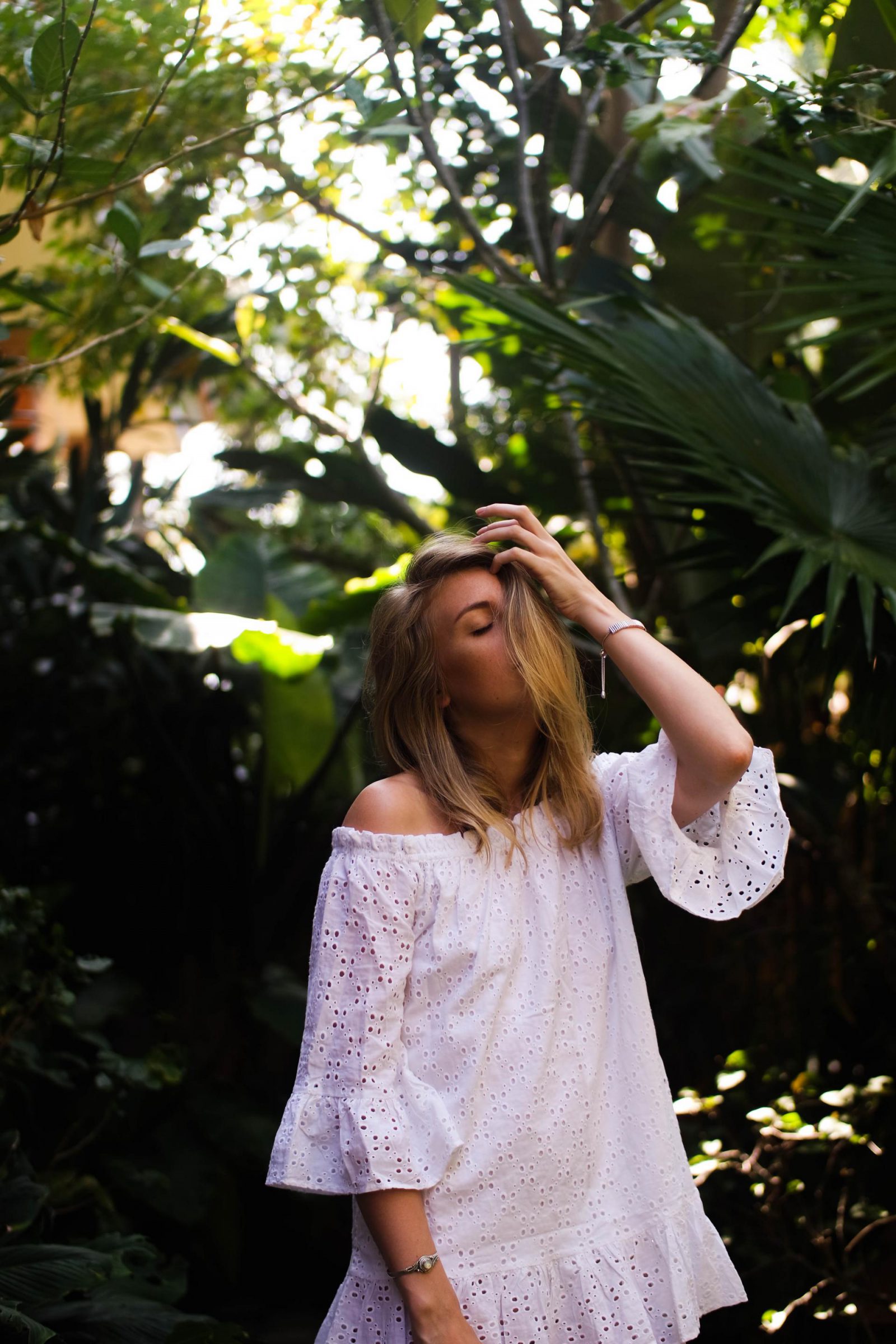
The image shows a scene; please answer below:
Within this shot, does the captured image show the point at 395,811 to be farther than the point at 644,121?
No

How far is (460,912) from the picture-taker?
1.51 metres

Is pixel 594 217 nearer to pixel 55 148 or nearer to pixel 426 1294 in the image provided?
pixel 55 148

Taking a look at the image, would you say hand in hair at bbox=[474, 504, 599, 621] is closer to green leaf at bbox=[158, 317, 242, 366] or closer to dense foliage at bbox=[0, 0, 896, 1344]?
dense foliage at bbox=[0, 0, 896, 1344]

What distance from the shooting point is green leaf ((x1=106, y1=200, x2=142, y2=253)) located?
6.95 feet

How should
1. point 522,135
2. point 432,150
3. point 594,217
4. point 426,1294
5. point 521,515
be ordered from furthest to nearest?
point 594,217, point 522,135, point 432,150, point 521,515, point 426,1294

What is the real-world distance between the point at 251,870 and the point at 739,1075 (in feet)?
6.10

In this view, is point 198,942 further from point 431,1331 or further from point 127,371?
point 431,1331

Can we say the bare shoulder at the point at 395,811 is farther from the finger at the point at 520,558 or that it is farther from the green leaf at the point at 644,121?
the green leaf at the point at 644,121

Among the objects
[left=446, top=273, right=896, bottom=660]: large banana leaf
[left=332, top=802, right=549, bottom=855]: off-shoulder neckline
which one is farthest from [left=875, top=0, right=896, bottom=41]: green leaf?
[left=332, top=802, right=549, bottom=855]: off-shoulder neckline

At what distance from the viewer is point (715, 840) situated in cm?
156

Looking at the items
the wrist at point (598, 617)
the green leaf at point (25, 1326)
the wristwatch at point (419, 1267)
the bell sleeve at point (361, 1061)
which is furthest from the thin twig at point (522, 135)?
the green leaf at point (25, 1326)

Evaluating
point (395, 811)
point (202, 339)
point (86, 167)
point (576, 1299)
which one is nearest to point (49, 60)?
point (86, 167)

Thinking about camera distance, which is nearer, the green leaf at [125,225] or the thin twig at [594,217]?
the green leaf at [125,225]

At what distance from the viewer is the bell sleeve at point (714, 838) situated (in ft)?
5.01
